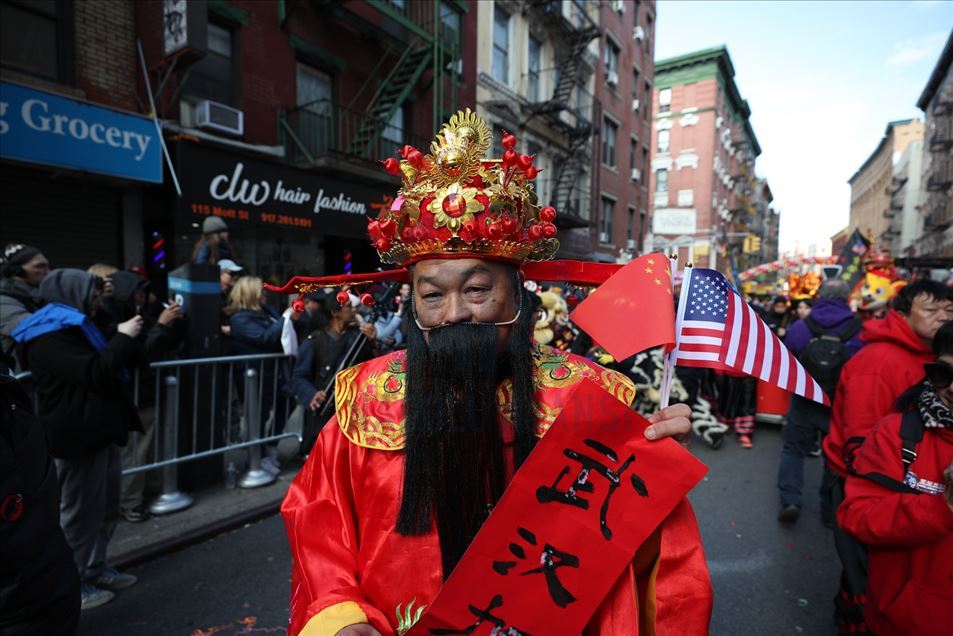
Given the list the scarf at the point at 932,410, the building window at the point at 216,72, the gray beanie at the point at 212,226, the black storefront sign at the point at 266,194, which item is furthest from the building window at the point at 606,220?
the scarf at the point at 932,410

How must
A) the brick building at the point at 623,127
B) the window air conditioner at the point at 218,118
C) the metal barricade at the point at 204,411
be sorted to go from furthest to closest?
the brick building at the point at 623,127, the window air conditioner at the point at 218,118, the metal barricade at the point at 204,411

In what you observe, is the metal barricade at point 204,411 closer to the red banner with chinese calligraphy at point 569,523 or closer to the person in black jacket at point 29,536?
the person in black jacket at point 29,536

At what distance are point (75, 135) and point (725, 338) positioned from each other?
310 inches

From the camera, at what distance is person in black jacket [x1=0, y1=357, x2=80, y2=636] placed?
1746 millimetres

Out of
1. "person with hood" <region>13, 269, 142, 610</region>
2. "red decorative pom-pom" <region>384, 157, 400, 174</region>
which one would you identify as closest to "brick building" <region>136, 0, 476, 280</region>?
"person with hood" <region>13, 269, 142, 610</region>

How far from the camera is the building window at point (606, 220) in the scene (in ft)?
77.3

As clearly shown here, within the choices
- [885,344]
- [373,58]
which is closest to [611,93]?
[373,58]

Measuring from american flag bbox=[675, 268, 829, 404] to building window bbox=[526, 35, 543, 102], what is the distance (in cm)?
1781

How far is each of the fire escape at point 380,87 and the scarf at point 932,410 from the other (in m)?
9.43

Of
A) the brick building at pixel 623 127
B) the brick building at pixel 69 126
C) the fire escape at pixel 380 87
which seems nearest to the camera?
the brick building at pixel 69 126

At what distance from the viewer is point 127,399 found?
11.2ft

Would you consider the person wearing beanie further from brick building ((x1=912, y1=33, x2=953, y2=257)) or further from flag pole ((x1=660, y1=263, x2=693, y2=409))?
brick building ((x1=912, y1=33, x2=953, y2=257))

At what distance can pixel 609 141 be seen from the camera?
23984mm

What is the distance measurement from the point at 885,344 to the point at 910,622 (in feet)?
4.85
